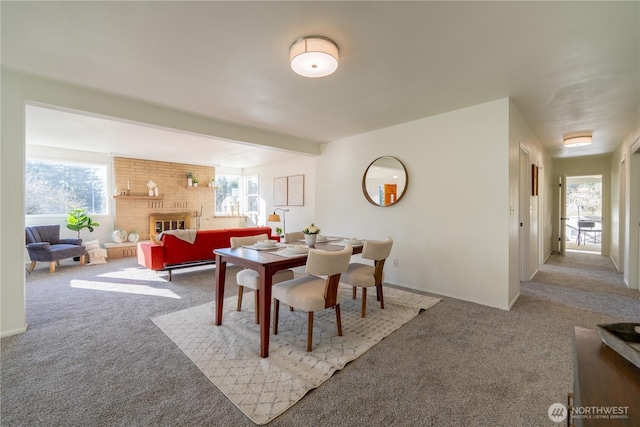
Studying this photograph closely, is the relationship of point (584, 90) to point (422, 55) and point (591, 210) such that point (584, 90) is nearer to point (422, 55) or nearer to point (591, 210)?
point (422, 55)

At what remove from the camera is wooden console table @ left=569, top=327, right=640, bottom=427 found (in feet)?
1.99

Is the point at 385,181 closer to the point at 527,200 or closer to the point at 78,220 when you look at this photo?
the point at 527,200

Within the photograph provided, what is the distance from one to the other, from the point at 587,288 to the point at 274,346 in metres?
4.63

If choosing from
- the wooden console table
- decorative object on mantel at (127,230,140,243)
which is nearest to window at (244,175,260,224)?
decorative object on mantel at (127,230,140,243)

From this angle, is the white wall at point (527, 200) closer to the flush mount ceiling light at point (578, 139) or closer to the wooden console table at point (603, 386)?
the flush mount ceiling light at point (578, 139)

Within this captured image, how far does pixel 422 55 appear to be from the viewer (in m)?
2.19

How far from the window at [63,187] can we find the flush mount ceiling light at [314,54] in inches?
256

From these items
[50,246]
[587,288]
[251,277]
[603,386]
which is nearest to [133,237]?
[50,246]

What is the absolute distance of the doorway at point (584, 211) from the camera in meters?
8.20

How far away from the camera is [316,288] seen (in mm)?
2383

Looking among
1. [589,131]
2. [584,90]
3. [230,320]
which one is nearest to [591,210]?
[589,131]

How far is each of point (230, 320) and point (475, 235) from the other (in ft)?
9.97

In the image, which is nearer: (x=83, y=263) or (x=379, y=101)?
(x=379, y=101)

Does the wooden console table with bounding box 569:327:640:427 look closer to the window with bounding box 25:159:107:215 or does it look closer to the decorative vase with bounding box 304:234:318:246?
the decorative vase with bounding box 304:234:318:246
